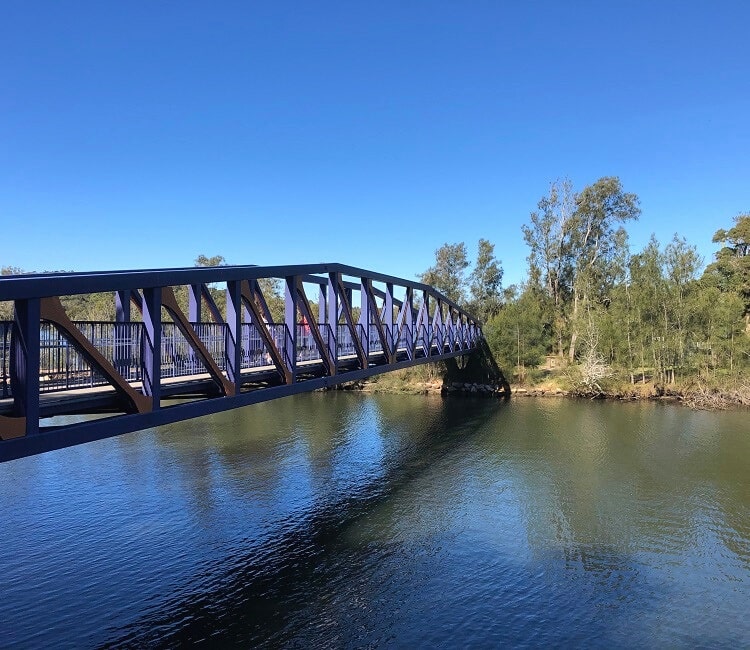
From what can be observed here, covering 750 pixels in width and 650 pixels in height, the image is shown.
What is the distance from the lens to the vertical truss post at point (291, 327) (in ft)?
47.9

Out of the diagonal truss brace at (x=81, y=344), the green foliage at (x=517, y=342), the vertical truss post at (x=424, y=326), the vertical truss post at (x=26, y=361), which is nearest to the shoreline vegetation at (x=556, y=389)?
the green foliage at (x=517, y=342)

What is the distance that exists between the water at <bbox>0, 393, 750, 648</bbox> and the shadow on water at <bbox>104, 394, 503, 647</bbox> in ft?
0.17

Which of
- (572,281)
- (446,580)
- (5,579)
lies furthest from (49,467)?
(572,281)

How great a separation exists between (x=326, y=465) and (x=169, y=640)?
39.0 feet

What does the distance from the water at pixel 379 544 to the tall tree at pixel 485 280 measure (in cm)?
3534

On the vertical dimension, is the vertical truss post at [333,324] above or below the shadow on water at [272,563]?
above

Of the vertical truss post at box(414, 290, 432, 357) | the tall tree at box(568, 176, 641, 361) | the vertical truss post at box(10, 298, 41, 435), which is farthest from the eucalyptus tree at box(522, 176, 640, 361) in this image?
the vertical truss post at box(10, 298, 41, 435)

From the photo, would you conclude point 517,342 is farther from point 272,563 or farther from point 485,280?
point 272,563

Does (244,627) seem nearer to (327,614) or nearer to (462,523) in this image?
(327,614)

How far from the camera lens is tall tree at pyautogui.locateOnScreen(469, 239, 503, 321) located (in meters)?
59.3

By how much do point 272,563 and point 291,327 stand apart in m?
6.07

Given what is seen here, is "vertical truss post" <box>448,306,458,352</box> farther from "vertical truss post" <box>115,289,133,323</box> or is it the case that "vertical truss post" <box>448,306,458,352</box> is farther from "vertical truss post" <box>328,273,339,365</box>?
"vertical truss post" <box>115,289,133,323</box>

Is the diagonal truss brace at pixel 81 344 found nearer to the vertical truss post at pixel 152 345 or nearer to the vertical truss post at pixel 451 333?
the vertical truss post at pixel 152 345

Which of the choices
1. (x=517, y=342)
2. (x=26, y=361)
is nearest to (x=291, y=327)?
(x=26, y=361)
